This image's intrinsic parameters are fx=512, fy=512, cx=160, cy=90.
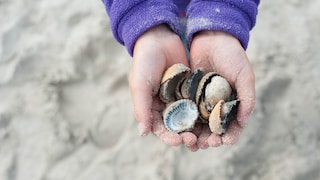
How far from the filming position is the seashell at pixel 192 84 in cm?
126

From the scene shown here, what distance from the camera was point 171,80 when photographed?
4.08 feet

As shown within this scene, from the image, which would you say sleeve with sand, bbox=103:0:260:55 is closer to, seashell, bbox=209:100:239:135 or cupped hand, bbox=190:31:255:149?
cupped hand, bbox=190:31:255:149

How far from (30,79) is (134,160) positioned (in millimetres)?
524

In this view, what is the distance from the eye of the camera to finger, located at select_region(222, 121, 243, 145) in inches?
47.3

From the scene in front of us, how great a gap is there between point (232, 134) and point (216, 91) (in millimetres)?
108

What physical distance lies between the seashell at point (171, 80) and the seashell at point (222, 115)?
0.13m

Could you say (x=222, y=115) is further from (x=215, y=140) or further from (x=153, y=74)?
(x=153, y=74)

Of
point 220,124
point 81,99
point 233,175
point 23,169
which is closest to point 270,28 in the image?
point 233,175

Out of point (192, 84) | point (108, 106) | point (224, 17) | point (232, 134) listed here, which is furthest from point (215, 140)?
point (108, 106)

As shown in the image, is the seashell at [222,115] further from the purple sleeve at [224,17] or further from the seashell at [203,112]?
the purple sleeve at [224,17]

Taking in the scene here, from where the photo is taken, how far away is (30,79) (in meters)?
1.91

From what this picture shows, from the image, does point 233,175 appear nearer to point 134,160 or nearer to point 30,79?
point 134,160

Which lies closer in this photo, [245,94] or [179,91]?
[245,94]

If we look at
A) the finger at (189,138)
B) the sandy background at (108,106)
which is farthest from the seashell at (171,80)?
the sandy background at (108,106)
